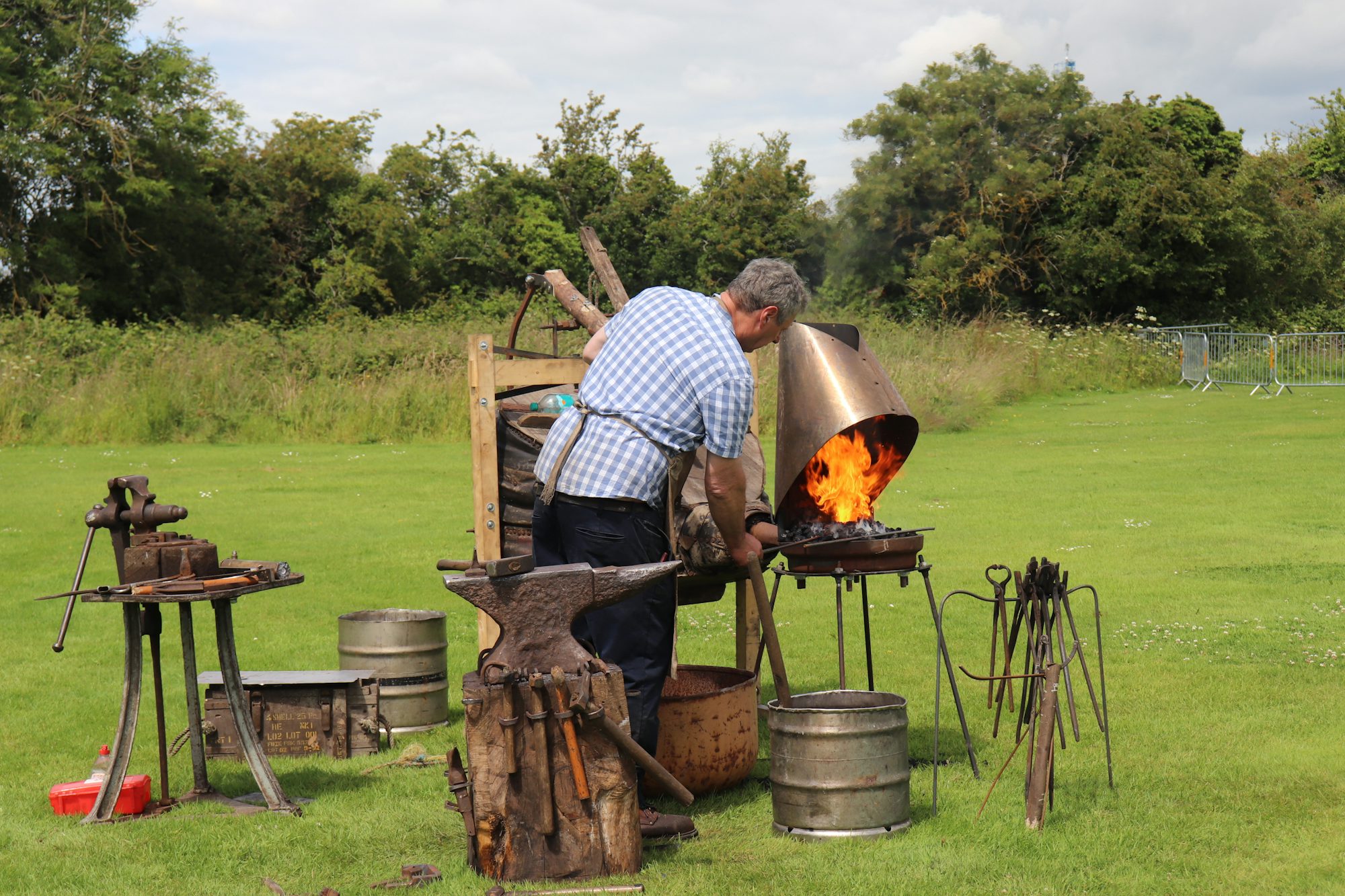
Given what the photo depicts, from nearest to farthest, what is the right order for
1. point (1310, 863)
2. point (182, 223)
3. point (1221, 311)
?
point (1310, 863)
point (182, 223)
point (1221, 311)

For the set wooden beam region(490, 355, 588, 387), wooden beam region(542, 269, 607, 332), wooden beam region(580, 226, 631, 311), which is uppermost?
wooden beam region(580, 226, 631, 311)

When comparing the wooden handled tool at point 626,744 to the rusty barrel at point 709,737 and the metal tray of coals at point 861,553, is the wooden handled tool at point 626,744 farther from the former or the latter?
the metal tray of coals at point 861,553

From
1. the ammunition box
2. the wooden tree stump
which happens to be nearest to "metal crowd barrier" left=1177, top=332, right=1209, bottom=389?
the ammunition box

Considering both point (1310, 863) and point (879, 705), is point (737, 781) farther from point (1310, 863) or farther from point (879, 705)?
point (1310, 863)

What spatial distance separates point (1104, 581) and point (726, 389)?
557cm

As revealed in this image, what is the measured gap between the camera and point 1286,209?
129 ft

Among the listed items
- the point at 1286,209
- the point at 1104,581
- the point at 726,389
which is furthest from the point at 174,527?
the point at 1286,209

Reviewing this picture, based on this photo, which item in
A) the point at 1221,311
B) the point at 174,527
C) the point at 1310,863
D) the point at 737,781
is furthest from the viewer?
the point at 1221,311

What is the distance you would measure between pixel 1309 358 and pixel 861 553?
2756 cm

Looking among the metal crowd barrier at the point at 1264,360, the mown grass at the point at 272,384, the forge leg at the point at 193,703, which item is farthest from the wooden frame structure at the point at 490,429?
the metal crowd barrier at the point at 1264,360

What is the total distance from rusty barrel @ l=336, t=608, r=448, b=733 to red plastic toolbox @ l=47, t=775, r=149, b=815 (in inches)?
51.7

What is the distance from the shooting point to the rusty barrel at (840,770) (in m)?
4.45

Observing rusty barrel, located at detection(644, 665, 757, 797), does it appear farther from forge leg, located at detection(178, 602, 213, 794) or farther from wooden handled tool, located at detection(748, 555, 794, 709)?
forge leg, located at detection(178, 602, 213, 794)

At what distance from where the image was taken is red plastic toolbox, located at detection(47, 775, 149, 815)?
4.89m
